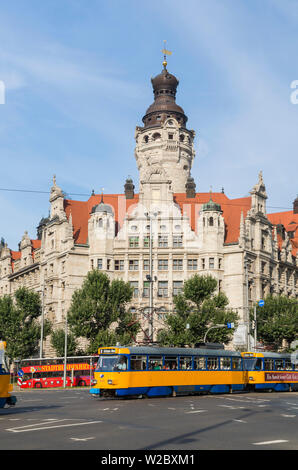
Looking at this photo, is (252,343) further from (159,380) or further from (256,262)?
(159,380)

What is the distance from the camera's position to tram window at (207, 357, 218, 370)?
4109 centimetres

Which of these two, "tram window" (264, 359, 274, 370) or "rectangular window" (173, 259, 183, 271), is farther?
"rectangular window" (173, 259, 183, 271)

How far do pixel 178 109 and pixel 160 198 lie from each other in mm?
25753

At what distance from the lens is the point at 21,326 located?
7719 centimetres

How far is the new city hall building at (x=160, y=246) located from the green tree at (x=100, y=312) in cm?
675

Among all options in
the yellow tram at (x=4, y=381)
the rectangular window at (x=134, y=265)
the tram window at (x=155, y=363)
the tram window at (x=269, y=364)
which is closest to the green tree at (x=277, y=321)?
the rectangular window at (x=134, y=265)

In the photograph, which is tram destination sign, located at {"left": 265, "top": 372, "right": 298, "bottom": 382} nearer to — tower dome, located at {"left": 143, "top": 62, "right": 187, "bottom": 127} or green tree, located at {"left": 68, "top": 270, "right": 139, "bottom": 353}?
green tree, located at {"left": 68, "top": 270, "right": 139, "bottom": 353}

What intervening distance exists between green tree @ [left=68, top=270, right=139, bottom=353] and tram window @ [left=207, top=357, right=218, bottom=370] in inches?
1019

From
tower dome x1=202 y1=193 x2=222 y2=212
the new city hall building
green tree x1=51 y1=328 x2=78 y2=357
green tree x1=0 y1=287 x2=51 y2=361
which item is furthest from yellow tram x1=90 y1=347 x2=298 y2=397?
green tree x1=0 y1=287 x2=51 y2=361

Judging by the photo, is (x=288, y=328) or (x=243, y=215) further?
(x=243, y=215)

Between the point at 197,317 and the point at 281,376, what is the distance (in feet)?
64.8

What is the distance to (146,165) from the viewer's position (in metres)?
99.8

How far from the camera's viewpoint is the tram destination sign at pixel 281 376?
46.9 metres

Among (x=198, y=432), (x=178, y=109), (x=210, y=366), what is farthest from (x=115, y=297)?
(x=198, y=432)
